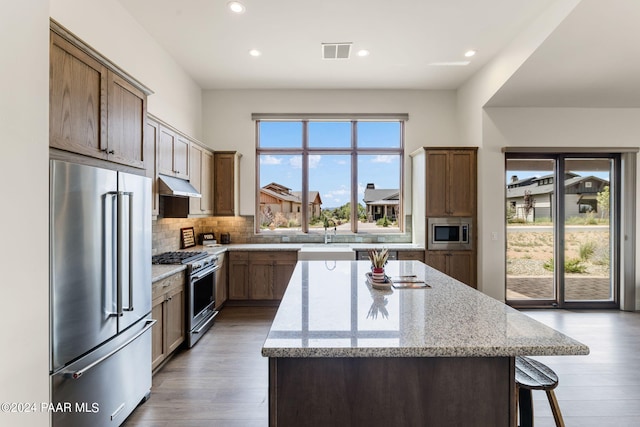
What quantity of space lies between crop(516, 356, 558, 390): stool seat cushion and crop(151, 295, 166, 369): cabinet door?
263cm

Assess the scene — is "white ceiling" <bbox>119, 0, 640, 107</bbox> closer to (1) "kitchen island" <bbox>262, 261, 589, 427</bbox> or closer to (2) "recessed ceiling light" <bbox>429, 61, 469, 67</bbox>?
(2) "recessed ceiling light" <bbox>429, 61, 469, 67</bbox>

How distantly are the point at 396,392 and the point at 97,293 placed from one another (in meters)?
1.73

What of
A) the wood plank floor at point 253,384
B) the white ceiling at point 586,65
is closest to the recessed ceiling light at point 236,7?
the white ceiling at point 586,65

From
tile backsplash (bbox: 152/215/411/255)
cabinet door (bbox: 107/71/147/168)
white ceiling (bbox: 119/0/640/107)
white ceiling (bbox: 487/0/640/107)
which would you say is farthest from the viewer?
tile backsplash (bbox: 152/215/411/255)

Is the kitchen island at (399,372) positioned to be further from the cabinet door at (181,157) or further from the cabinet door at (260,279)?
the cabinet door at (260,279)

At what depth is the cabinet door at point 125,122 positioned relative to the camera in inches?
81.0

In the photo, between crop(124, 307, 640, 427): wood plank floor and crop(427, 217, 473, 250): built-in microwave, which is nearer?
crop(124, 307, 640, 427): wood plank floor

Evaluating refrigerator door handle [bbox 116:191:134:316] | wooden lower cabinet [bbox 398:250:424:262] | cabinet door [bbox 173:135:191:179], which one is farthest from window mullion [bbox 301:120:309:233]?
refrigerator door handle [bbox 116:191:134:316]

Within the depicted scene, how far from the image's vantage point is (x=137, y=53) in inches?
133

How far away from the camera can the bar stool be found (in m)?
1.46

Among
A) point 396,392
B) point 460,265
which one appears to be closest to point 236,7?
point 396,392

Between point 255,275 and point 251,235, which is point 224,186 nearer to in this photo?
point 251,235

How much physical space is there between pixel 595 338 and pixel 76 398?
4928 mm

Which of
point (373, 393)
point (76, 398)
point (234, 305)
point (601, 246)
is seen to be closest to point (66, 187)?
point (76, 398)
